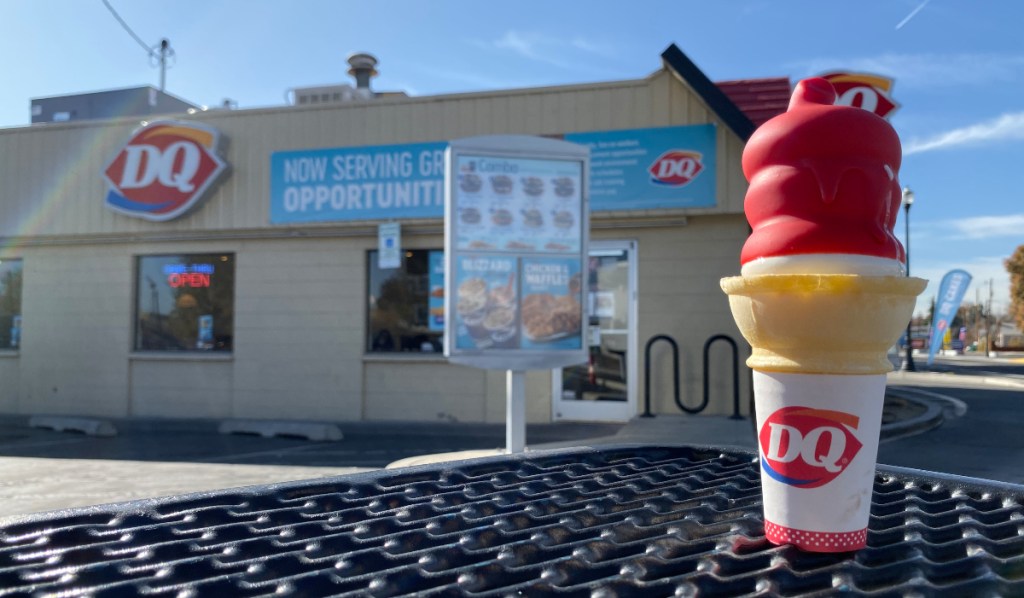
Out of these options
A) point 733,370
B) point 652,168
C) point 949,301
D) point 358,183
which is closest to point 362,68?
point 358,183

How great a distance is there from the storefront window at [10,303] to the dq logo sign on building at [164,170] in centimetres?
283

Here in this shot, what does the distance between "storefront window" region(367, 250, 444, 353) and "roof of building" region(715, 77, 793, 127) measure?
4.74 meters

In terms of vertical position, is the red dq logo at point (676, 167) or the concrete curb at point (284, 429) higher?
the red dq logo at point (676, 167)

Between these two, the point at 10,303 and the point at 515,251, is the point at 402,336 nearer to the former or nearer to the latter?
the point at 515,251

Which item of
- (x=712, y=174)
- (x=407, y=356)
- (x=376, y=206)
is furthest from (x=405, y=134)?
(x=712, y=174)

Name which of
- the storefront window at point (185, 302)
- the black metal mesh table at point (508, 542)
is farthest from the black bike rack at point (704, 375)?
the black metal mesh table at point (508, 542)

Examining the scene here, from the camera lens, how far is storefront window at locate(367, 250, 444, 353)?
11633mm

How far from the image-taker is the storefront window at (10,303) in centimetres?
1386

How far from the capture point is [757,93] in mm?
10484

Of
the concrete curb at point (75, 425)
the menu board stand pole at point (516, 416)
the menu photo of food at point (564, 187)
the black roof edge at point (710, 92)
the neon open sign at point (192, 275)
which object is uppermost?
the black roof edge at point (710, 92)

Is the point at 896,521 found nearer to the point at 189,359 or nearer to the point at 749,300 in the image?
the point at 749,300

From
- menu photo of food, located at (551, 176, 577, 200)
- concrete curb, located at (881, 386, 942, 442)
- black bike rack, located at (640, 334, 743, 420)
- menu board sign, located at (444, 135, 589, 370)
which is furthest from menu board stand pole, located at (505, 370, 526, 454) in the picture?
concrete curb, located at (881, 386, 942, 442)

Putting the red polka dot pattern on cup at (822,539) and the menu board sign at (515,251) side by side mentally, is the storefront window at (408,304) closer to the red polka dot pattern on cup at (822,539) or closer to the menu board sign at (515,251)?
the menu board sign at (515,251)

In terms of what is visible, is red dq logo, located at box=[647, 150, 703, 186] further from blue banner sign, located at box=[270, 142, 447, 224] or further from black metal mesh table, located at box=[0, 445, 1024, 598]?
black metal mesh table, located at box=[0, 445, 1024, 598]
